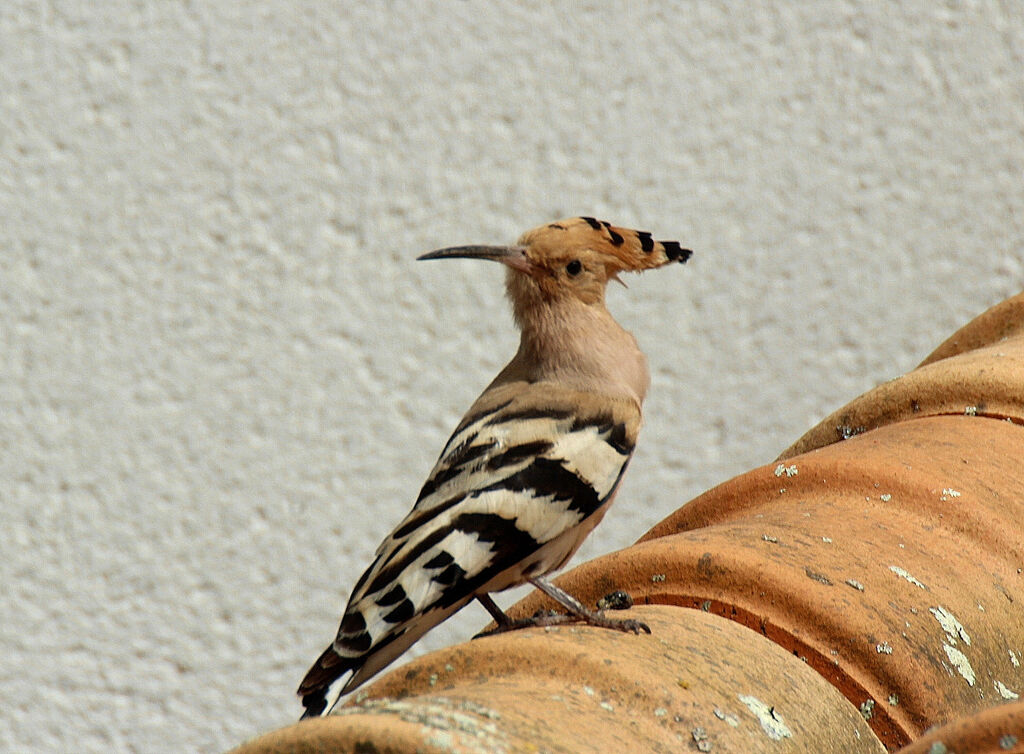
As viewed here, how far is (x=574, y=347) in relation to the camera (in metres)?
0.89

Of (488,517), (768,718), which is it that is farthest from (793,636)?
(488,517)

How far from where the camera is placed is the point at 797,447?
3.75 ft

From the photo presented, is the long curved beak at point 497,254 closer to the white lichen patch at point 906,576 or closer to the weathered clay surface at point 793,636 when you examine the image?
the weathered clay surface at point 793,636

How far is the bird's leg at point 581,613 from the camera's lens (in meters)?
0.64

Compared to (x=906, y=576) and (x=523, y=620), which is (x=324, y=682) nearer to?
(x=523, y=620)

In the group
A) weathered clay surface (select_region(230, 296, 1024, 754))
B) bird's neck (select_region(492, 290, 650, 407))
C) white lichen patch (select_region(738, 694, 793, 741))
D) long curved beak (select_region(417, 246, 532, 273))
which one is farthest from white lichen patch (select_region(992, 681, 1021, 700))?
long curved beak (select_region(417, 246, 532, 273))

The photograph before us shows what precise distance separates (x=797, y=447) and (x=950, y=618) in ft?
1.44

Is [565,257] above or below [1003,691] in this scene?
above

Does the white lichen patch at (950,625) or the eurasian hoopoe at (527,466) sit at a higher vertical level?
the eurasian hoopoe at (527,466)

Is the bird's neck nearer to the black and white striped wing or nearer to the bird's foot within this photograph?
the black and white striped wing

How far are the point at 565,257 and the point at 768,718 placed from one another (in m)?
0.42

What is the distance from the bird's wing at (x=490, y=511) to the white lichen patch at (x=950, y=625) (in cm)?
24

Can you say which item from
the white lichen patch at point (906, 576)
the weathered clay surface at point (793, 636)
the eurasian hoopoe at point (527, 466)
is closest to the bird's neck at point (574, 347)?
the eurasian hoopoe at point (527, 466)

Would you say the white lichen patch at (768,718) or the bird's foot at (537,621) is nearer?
the white lichen patch at (768,718)
